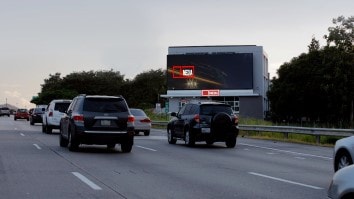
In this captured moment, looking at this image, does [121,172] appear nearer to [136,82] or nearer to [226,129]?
[226,129]

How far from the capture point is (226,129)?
2183 centimetres

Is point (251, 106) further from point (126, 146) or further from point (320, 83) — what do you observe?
point (126, 146)

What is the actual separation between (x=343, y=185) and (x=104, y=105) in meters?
13.7

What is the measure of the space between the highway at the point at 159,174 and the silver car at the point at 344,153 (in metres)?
0.53

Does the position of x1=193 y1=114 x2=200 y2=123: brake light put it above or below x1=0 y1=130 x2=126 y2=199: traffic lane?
above

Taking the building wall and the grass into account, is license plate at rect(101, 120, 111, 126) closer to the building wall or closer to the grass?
the grass

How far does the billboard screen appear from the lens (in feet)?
258

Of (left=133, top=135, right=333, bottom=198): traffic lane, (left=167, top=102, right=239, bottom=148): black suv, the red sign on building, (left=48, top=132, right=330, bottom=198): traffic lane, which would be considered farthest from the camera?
the red sign on building

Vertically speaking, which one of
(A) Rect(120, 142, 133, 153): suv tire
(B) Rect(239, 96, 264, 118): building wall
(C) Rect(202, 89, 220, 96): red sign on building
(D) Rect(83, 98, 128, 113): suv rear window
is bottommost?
(A) Rect(120, 142, 133, 153): suv tire

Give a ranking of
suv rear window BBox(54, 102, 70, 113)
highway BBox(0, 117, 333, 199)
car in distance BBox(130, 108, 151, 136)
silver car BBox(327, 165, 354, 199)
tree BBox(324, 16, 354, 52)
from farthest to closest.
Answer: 1. tree BBox(324, 16, 354, 52)
2. suv rear window BBox(54, 102, 70, 113)
3. car in distance BBox(130, 108, 151, 136)
4. highway BBox(0, 117, 333, 199)
5. silver car BBox(327, 165, 354, 199)

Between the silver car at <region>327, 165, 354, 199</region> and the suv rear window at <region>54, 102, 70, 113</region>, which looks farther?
the suv rear window at <region>54, 102, 70, 113</region>

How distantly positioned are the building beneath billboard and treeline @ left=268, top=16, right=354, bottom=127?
4.14 m

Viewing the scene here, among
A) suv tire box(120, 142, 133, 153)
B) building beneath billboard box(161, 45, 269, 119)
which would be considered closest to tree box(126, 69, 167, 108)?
building beneath billboard box(161, 45, 269, 119)

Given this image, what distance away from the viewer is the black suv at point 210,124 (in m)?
21.7
